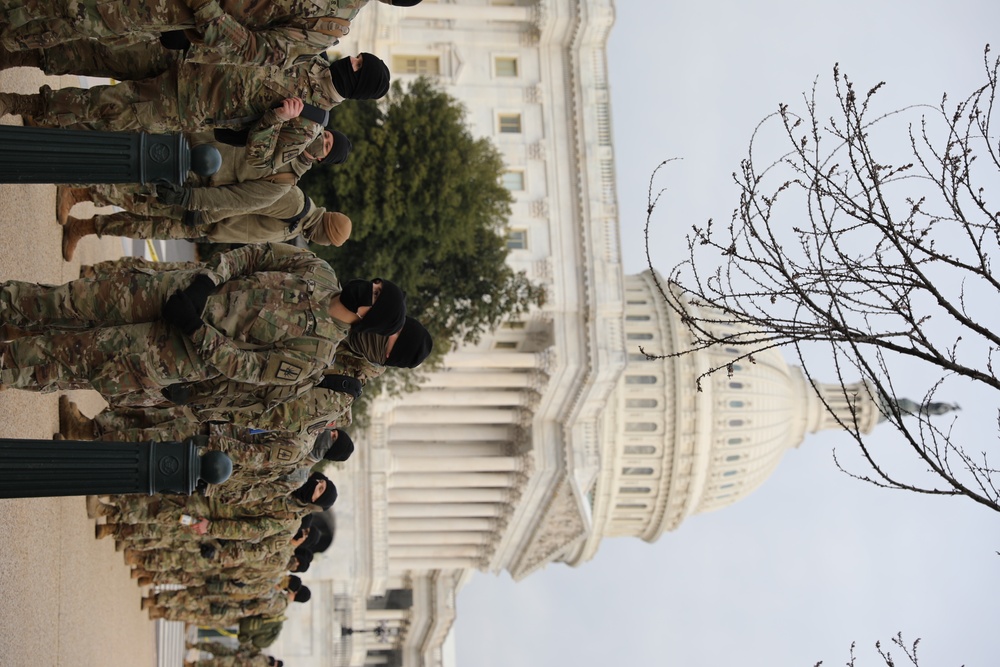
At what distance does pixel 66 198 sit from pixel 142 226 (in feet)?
3.06

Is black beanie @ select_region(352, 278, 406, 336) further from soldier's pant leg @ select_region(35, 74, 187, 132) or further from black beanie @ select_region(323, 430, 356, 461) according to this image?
black beanie @ select_region(323, 430, 356, 461)

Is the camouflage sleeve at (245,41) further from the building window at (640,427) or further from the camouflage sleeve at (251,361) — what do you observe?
the building window at (640,427)

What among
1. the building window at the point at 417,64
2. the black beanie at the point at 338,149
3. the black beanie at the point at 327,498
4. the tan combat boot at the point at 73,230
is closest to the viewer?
the black beanie at the point at 338,149

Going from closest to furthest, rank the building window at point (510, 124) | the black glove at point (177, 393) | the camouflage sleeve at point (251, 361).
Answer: the camouflage sleeve at point (251, 361) < the black glove at point (177, 393) < the building window at point (510, 124)

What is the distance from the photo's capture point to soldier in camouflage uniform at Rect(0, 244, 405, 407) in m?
8.38

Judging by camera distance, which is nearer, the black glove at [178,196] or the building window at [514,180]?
the black glove at [178,196]

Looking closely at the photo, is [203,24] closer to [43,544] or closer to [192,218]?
[192,218]

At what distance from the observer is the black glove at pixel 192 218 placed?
416 inches

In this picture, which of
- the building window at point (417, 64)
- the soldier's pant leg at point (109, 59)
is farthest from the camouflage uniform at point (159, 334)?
the building window at point (417, 64)

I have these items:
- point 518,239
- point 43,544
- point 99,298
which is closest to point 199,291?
point 99,298

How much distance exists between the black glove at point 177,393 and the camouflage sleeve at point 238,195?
1.65 meters

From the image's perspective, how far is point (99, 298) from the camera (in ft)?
27.8

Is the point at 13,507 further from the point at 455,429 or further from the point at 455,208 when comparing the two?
the point at 455,429

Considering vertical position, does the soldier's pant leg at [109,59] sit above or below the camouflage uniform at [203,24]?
above
